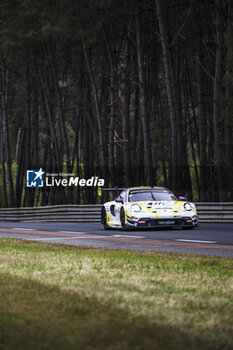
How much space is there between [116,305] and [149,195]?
47.4ft

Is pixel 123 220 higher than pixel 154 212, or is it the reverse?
pixel 154 212

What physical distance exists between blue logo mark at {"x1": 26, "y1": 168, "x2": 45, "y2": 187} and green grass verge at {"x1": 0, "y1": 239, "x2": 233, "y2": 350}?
33.1m

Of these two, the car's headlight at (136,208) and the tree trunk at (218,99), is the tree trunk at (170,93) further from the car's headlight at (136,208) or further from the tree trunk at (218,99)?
the car's headlight at (136,208)

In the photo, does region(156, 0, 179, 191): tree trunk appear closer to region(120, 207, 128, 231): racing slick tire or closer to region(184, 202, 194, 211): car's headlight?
region(120, 207, 128, 231): racing slick tire

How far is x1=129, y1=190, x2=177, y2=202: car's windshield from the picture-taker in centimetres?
1975

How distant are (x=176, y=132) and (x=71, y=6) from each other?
7.83 meters

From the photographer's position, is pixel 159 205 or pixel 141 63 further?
pixel 141 63

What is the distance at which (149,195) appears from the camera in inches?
788

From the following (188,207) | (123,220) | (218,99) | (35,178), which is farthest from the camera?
(35,178)

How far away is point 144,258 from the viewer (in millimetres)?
10281

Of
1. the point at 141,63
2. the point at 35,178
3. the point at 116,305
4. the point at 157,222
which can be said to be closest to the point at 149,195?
the point at 157,222

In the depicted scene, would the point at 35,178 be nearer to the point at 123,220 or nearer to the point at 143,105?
the point at 143,105

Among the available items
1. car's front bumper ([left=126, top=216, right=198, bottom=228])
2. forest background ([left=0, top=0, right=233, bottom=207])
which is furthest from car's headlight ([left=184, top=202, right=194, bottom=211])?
forest background ([left=0, top=0, right=233, bottom=207])

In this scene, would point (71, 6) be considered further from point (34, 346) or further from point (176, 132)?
point (34, 346)
